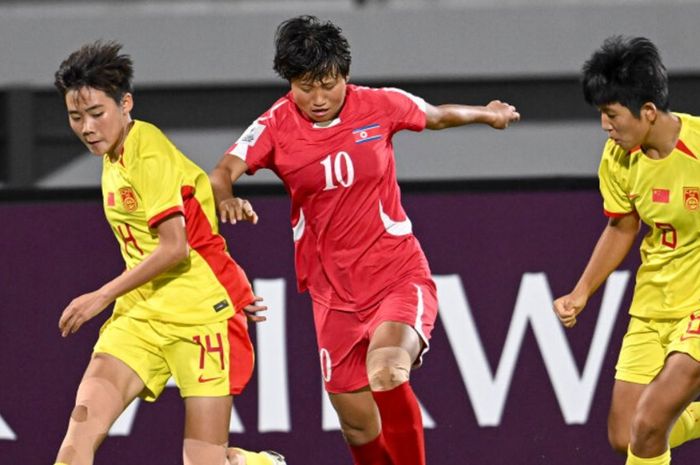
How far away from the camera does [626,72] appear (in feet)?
15.8

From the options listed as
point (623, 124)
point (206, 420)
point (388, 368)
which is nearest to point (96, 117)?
point (206, 420)

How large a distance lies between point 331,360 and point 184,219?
2.98 ft

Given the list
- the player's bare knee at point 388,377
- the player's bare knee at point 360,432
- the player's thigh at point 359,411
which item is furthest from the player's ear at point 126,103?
the player's bare knee at point 360,432

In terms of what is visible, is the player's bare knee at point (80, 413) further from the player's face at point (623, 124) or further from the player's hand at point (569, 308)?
the player's face at point (623, 124)

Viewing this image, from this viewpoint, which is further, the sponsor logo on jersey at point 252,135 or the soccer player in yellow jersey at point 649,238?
the sponsor logo on jersey at point 252,135

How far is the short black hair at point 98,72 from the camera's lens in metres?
4.88

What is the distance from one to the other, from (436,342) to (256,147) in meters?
1.53

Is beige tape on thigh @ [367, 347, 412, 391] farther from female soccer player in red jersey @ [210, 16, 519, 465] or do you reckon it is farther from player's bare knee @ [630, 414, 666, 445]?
player's bare knee @ [630, 414, 666, 445]

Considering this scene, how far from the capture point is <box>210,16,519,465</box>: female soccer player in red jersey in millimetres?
5031

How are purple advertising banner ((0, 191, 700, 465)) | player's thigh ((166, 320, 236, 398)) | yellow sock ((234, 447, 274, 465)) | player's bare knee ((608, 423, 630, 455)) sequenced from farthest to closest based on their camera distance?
purple advertising banner ((0, 191, 700, 465)), yellow sock ((234, 447, 274, 465)), player's bare knee ((608, 423, 630, 455)), player's thigh ((166, 320, 236, 398))

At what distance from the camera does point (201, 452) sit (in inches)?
195

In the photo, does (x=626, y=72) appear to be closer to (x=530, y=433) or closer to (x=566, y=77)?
(x=530, y=433)

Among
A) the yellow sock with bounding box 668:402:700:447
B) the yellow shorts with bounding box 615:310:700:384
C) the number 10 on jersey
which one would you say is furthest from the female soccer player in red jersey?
the yellow sock with bounding box 668:402:700:447

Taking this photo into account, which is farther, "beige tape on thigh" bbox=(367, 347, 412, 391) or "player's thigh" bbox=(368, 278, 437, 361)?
"player's thigh" bbox=(368, 278, 437, 361)
